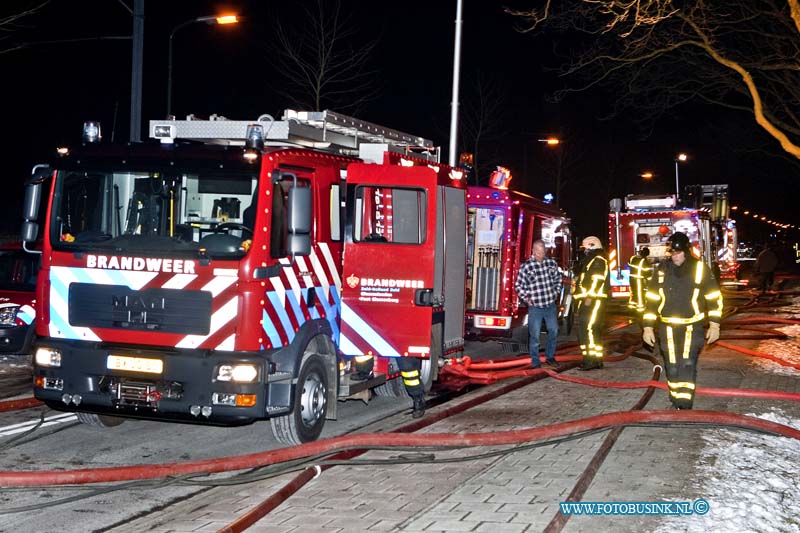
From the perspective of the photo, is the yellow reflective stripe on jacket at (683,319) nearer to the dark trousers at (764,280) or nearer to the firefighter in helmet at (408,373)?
the firefighter in helmet at (408,373)

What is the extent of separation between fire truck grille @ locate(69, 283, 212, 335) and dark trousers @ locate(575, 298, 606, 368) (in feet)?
22.0

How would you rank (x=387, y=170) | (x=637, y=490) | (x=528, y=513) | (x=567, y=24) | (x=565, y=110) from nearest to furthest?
1. (x=528, y=513)
2. (x=637, y=490)
3. (x=387, y=170)
4. (x=567, y=24)
5. (x=565, y=110)

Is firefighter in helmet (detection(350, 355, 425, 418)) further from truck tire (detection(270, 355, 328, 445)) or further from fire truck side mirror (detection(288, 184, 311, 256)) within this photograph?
fire truck side mirror (detection(288, 184, 311, 256))

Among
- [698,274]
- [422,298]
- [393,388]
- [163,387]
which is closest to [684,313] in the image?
[698,274]

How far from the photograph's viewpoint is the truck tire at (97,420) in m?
8.50

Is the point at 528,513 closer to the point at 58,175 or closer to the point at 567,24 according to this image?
the point at 58,175

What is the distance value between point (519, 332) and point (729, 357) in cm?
332

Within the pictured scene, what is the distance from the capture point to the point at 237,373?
7164 millimetres

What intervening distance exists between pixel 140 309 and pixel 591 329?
6.98m

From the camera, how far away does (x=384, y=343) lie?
29.6 ft

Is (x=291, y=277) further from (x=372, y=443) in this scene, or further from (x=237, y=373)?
(x=372, y=443)

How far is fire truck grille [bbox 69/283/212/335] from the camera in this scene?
7277 millimetres

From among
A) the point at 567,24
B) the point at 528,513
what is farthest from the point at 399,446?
the point at 567,24

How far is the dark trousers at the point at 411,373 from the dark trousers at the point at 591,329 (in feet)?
12.9
